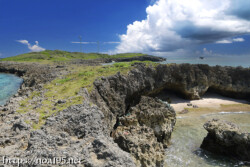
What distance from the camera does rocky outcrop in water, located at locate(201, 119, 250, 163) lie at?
64.2ft

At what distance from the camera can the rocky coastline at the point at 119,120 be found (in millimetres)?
8273

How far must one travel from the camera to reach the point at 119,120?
75.7 feet

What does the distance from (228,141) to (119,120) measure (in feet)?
52.2

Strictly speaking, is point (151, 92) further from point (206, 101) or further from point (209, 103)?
point (206, 101)

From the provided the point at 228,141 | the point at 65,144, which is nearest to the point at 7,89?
the point at 65,144

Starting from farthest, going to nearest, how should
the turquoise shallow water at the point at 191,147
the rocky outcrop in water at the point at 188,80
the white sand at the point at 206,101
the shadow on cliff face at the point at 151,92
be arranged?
1. the white sand at the point at 206,101
2. the rocky outcrop in water at the point at 188,80
3. the turquoise shallow water at the point at 191,147
4. the shadow on cliff face at the point at 151,92

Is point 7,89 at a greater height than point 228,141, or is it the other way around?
point 7,89

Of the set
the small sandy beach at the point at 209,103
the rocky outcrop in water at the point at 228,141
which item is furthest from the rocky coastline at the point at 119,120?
the rocky outcrop in water at the point at 228,141

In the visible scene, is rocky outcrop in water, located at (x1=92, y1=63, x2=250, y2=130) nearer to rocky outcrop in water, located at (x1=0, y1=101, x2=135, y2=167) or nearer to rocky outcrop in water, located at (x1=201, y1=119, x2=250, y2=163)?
rocky outcrop in water, located at (x1=201, y1=119, x2=250, y2=163)

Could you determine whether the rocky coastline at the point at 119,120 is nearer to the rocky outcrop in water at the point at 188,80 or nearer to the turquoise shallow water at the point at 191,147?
the rocky outcrop in water at the point at 188,80

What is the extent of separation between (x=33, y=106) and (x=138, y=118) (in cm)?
1392

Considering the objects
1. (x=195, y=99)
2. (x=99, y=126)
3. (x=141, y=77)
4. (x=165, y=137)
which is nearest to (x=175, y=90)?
(x=195, y=99)

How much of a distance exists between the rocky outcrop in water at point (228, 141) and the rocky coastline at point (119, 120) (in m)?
6.02

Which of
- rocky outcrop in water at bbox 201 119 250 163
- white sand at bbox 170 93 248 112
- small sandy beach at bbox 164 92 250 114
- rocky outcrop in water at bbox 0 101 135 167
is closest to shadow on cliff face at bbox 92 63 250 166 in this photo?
white sand at bbox 170 93 248 112
